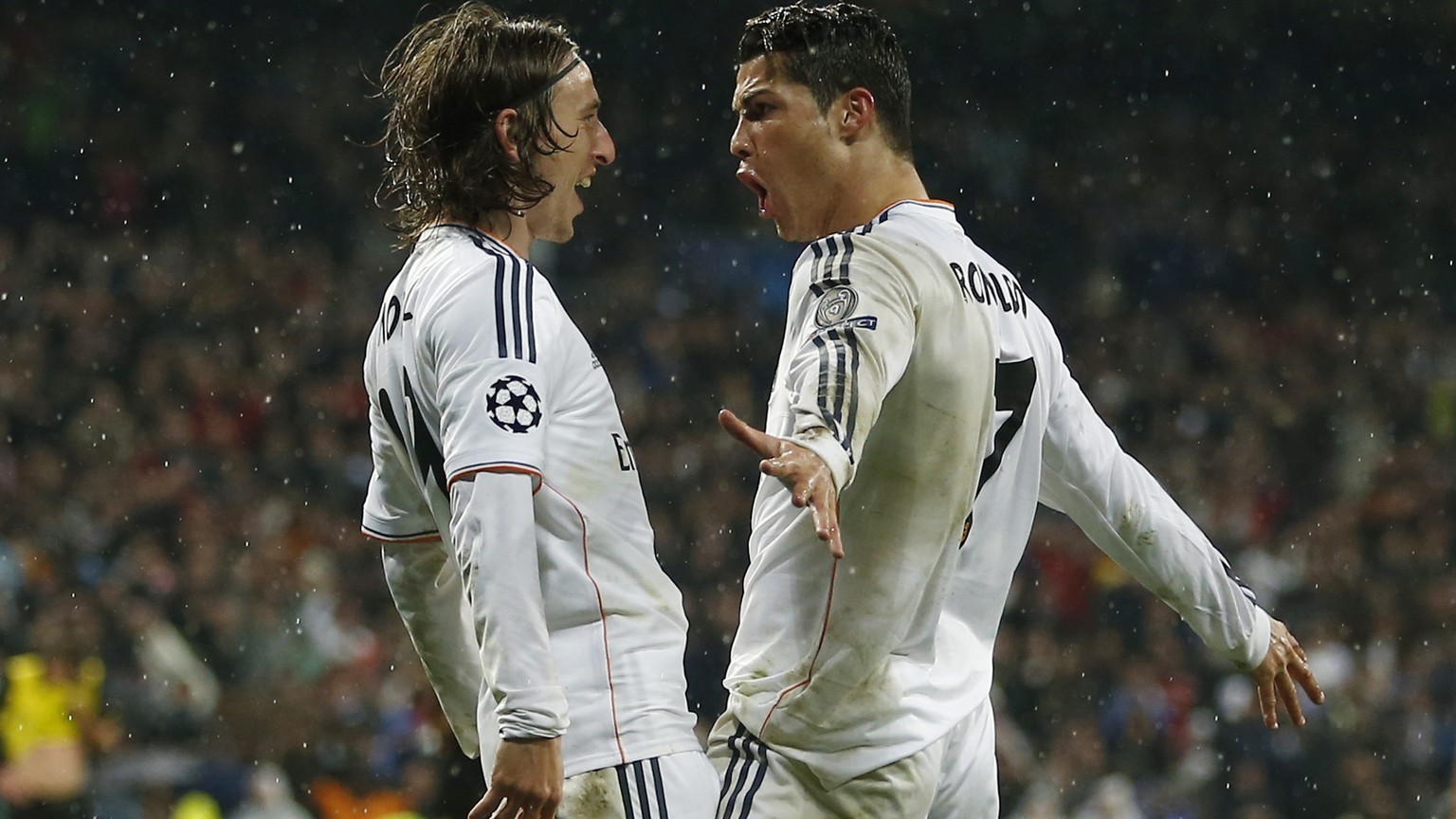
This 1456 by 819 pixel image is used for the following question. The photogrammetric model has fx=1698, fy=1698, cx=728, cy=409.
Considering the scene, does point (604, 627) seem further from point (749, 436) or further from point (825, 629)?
point (749, 436)

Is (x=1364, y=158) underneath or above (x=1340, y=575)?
above

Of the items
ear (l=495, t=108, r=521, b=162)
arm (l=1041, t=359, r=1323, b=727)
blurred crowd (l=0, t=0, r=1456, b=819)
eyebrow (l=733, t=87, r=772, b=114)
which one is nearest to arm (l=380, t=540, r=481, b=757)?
ear (l=495, t=108, r=521, b=162)

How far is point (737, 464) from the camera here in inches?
381

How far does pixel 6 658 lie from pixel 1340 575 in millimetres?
6898

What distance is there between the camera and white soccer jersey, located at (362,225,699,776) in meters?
2.33

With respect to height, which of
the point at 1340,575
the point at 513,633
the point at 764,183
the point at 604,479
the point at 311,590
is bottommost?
the point at 1340,575

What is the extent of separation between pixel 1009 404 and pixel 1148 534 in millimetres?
483

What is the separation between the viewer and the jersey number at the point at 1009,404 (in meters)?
2.61

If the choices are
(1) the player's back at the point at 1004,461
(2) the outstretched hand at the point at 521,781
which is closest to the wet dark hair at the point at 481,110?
(1) the player's back at the point at 1004,461

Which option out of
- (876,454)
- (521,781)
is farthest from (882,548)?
(521,781)

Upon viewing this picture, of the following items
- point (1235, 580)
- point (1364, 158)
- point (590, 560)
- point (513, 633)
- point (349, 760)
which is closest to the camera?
point (513, 633)

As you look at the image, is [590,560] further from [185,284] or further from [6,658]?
[185,284]

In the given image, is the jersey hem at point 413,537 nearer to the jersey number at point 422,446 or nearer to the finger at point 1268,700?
the jersey number at point 422,446

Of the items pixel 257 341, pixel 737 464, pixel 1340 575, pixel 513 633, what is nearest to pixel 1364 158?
pixel 1340 575
